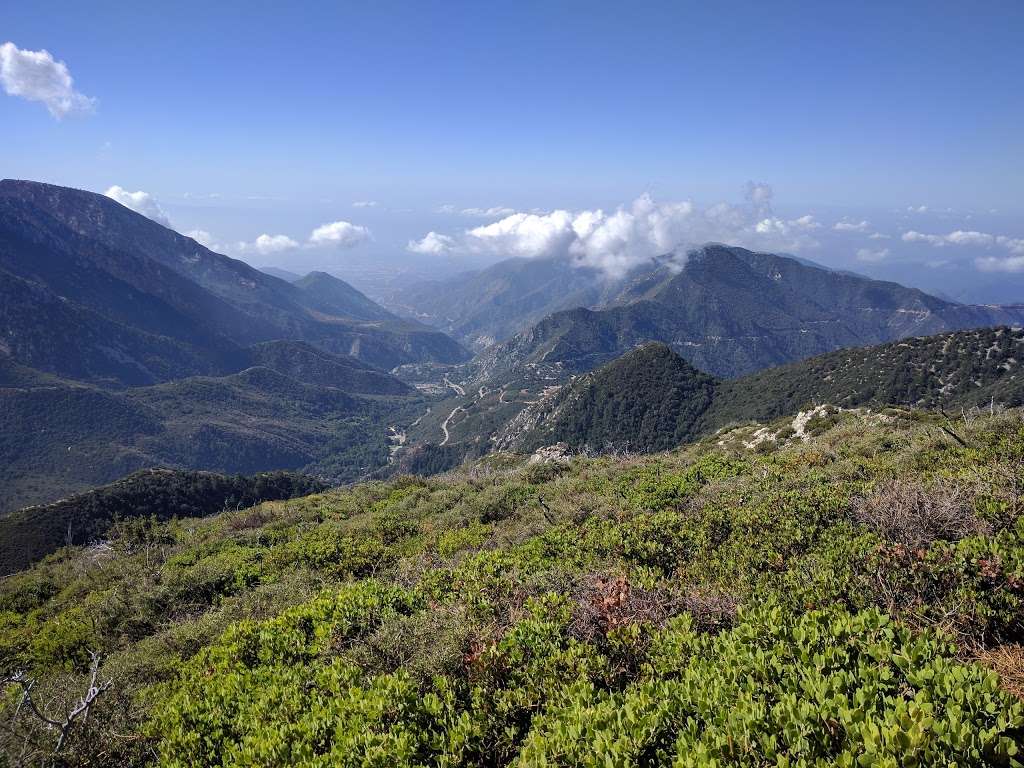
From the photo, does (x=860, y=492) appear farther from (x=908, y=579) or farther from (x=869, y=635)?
(x=869, y=635)

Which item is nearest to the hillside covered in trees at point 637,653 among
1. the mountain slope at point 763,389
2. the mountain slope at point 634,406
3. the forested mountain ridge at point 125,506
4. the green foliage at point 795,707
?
the green foliage at point 795,707

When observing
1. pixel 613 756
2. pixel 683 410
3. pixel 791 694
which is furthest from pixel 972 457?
pixel 683 410

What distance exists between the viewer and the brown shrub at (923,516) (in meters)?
9.23

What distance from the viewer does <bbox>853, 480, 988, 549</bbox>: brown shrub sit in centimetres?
923

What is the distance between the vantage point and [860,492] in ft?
44.0

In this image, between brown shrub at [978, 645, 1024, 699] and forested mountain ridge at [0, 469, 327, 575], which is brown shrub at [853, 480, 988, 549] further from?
forested mountain ridge at [0, 469, 327, 575]

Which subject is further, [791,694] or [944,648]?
[944,648]

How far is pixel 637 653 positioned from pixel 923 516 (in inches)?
279

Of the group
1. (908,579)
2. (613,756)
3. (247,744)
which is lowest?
(247,744)

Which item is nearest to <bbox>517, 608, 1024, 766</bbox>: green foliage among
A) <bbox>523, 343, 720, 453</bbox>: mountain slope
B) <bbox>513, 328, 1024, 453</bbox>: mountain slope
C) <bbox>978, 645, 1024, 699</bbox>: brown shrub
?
<bbox>978, 645, 1024, 699</bbox>: brown shrub

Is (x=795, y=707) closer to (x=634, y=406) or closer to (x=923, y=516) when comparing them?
→ (x=923, y=516)

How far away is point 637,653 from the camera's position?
7.03m

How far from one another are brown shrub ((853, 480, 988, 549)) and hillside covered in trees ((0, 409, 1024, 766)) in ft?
0.17

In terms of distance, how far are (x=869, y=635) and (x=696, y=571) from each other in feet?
17.1
